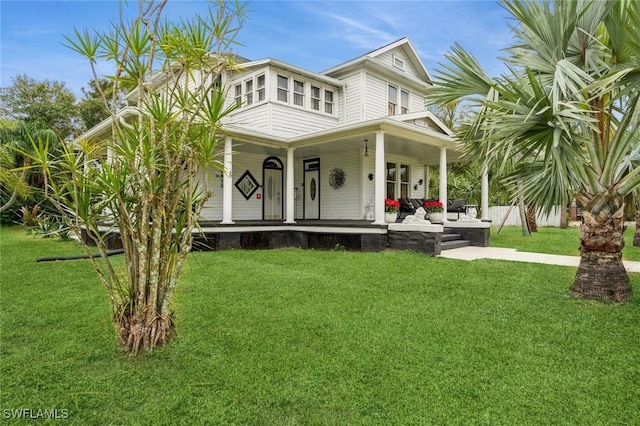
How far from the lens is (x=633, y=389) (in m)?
2.56

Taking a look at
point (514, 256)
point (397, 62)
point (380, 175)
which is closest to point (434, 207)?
point (380, 175)

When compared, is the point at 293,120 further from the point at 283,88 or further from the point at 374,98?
the point at 374,98

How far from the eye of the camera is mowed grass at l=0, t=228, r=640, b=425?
7.68ft

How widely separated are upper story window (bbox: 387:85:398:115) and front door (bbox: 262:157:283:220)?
4.66 meters

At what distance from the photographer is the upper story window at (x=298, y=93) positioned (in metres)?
12.5

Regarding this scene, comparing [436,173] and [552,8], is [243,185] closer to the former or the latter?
[552,8]

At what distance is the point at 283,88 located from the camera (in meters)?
12.2

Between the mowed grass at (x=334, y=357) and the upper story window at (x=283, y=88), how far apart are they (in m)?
8.23

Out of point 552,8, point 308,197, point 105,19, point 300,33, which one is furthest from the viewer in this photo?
point 308,197

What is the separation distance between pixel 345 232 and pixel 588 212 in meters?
5.71

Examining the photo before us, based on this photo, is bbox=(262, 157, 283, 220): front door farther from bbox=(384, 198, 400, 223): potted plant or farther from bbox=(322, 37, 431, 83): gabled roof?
bbox=(384, 198, 400, 223): potted plant

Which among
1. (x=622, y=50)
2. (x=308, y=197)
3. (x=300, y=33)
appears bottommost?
(x=308, y=197)

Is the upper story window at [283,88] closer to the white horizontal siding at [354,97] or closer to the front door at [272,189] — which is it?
the front door at [272,189]

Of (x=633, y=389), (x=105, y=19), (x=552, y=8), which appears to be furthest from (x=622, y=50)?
(x=105, y=19)
